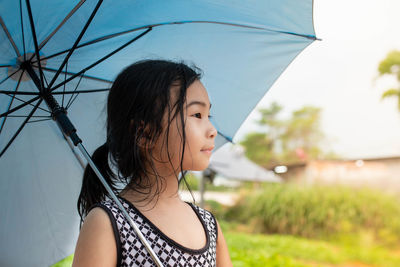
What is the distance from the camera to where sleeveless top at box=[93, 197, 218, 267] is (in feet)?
3.29

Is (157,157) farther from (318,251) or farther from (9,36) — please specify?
(318,251)

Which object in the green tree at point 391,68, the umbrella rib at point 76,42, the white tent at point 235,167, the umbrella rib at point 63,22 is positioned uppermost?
the green tree at point 391,68

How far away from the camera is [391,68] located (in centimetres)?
1575

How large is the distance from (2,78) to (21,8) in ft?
0.88

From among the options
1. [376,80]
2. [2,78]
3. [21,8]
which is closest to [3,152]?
[2,78]

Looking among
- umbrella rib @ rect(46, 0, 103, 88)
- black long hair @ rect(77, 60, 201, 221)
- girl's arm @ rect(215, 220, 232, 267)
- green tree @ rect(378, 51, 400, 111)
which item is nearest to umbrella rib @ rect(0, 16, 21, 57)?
umbrella rib @ rect(46, 0, 103, 88)

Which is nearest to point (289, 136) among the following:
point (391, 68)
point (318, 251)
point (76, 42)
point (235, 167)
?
point (391, 68)

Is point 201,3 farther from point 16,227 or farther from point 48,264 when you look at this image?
point 48,264

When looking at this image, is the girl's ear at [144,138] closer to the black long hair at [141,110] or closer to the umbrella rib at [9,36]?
the black long hair at [141,110]

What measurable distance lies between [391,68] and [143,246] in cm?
1683

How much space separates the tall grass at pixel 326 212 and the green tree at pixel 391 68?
6877 millimetres

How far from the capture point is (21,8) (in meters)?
1.25

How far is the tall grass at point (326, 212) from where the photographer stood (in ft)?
29.8

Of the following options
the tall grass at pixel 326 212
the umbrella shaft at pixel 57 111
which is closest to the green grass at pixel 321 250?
the tall grass at pixel 326 212
